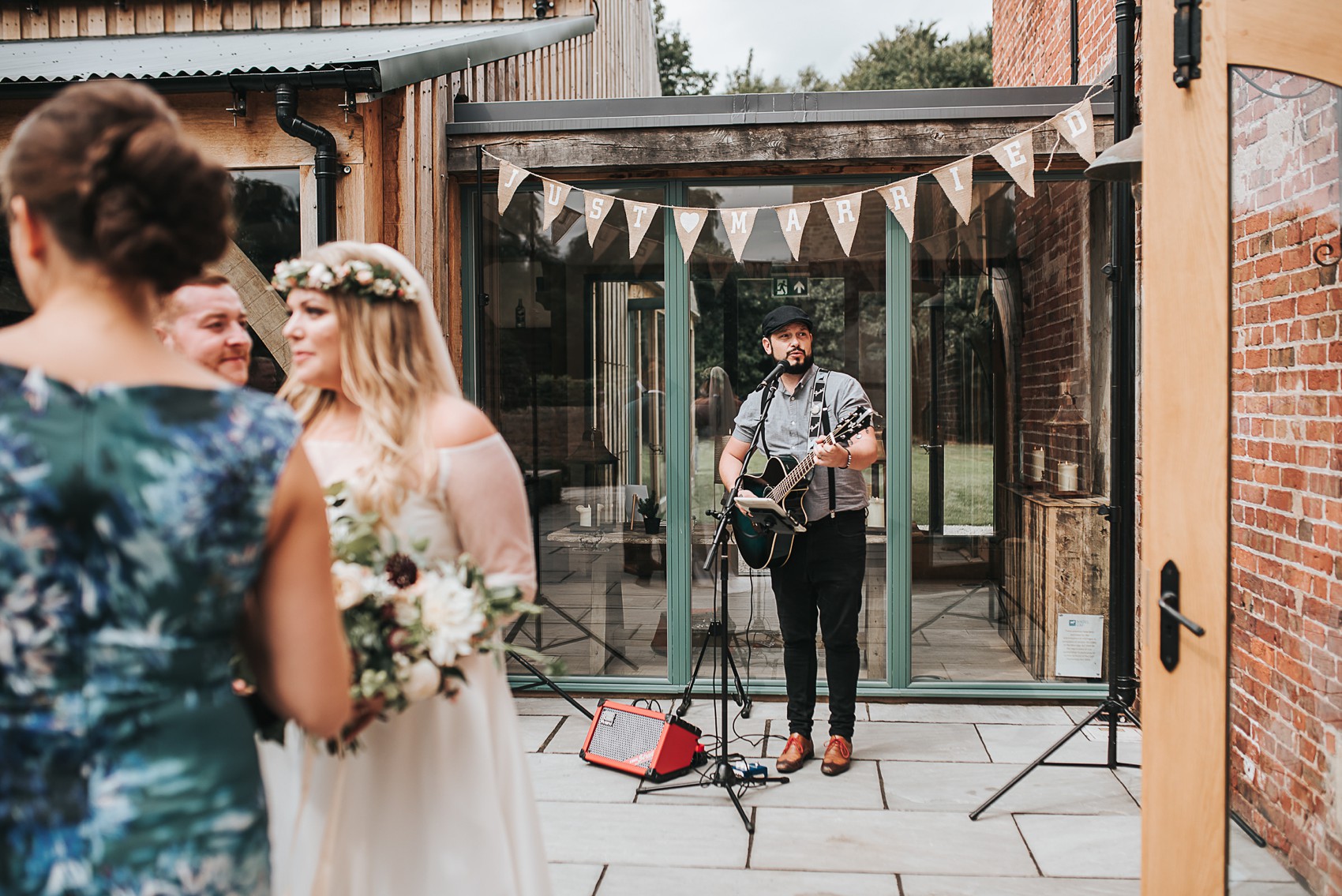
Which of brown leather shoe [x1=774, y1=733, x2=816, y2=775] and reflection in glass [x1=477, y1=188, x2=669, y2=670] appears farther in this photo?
reflection in glass [x1=477, y1=188, x2=669, y2=670]

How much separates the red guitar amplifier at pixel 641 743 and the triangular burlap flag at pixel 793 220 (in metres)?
2.43

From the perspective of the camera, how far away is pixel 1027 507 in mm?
5320

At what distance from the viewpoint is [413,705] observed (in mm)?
2014

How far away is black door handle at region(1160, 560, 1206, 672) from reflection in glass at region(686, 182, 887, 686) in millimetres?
2821

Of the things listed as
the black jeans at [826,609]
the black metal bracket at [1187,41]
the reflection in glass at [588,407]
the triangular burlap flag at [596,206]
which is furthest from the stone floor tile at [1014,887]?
the triangular burlap flag at [596,206]

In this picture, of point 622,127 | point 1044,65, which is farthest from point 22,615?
point 1044,65

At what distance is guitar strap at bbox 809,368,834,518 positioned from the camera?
429 centimetres

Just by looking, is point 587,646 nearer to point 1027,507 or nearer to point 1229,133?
point 1027,507

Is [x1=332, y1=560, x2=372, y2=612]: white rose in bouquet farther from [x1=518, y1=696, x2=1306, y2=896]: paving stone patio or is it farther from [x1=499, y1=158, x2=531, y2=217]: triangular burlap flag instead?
[x1=499, y1=158, x2=531, y2=217]: triangular burlap flag

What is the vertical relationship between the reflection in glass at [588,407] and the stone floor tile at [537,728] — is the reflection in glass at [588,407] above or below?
above

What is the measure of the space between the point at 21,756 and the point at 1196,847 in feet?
8.12

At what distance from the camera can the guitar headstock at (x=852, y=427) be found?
4.18 metres

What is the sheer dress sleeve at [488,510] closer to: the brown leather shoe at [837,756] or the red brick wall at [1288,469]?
the red brick wall at [1288,469]

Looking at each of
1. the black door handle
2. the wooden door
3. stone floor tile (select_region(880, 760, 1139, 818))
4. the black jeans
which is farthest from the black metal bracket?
stone floor tile (select_region(880, 760, 1139, 818))
